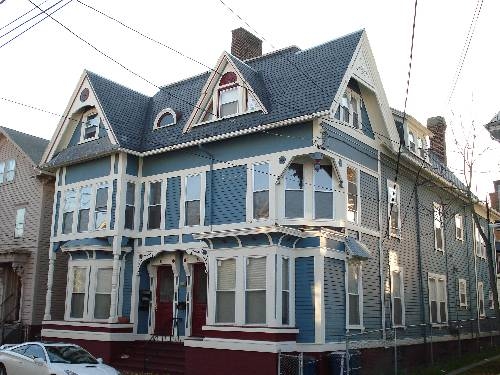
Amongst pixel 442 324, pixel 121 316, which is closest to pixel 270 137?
pixel 121 316

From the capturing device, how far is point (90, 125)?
82.1 ft

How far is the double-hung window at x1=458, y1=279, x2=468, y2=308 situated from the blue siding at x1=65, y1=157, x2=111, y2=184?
60.0 ft

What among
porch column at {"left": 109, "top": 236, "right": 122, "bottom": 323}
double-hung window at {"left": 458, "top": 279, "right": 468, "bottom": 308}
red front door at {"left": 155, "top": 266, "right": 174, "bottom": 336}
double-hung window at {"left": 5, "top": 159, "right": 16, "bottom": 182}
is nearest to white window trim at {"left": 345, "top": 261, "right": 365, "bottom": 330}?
red front door at {"left": 155, "top": 266, "right": 174, "bottom": 336}

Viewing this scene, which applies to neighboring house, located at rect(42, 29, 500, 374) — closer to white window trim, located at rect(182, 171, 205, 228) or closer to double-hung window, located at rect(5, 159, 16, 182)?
white window trim, located at rect(182, 171, 205, 228)

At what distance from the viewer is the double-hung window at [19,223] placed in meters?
29.3

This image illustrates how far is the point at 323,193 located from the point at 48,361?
9819 millimetres

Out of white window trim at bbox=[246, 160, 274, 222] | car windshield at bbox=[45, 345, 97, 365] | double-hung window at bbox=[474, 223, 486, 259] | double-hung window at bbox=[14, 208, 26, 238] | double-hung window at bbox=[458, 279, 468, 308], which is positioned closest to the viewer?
car windshield at bbox=[45, 345, 97, 365]

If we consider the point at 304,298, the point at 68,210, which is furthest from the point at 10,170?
the point at 304,298

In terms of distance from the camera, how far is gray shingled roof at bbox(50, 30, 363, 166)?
19.6 meters

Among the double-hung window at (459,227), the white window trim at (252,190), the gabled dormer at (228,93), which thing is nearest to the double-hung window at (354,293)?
the white window trim at (252,190)

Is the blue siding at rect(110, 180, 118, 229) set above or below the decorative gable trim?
below

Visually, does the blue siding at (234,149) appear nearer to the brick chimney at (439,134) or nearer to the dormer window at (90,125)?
the dormer window at (90,125)

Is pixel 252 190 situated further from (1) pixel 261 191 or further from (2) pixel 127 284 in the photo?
(2) pixel 127 284

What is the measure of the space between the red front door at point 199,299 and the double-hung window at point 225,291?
7.49 feet
